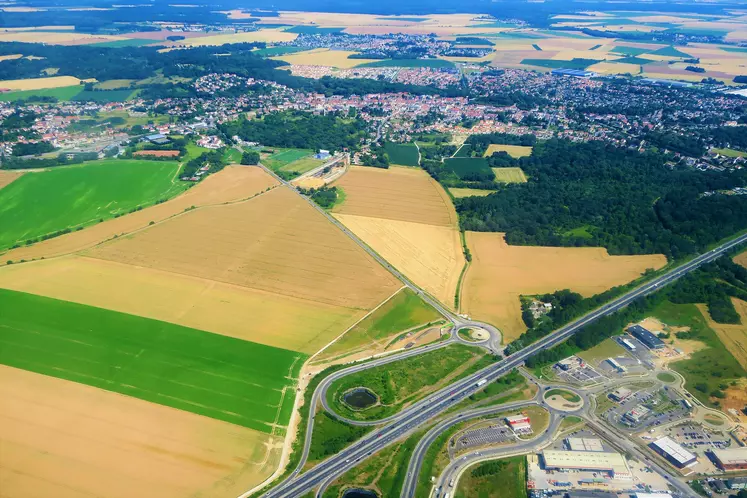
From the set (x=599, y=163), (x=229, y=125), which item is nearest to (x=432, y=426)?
(x=599, y=163)

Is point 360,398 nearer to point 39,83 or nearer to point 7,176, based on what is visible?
point 7,176

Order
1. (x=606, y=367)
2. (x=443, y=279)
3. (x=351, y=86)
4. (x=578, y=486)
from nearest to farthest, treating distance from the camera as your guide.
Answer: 1. (x=578, y=486)
2. (x=606, y=367)
3. (x=443, y=279)
4. (x=351, y=86)

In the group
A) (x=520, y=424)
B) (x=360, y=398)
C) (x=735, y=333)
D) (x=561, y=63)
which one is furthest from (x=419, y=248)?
(x=561, y=63)

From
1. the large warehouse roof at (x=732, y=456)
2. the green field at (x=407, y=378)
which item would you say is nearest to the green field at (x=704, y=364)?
the large warehouse roof at (x=732, y=456)

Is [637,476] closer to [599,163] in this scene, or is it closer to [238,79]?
[599,163]

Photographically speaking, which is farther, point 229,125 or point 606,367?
point 229,125

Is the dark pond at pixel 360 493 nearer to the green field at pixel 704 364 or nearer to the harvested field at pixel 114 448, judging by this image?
the harvested field at pixel 114 448
